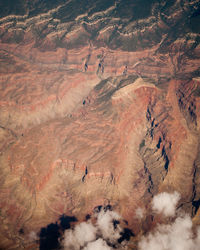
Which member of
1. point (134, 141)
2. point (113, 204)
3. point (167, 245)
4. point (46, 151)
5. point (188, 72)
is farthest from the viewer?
point (188, 72)

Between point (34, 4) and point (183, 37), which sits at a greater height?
point (34, 4)

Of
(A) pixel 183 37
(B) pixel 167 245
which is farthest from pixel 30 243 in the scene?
(A) pixel 183 37

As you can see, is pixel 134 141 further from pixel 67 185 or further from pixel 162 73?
pixel 162 73

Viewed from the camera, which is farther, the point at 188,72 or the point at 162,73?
the point at 162,73

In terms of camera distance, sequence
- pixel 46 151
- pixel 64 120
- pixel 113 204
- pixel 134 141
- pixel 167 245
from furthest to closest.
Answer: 1. pixel 64 120
2. pixel 134 141
3. pixel 46 151
4. pixel 113 204
5. pixel 167 245

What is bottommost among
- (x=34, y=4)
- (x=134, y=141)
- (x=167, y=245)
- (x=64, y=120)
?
(x=167, y=245)

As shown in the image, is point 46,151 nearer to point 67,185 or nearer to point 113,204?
point 67,185
